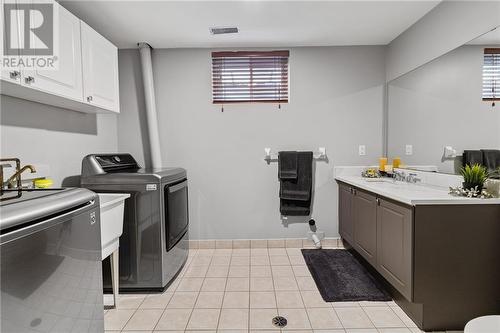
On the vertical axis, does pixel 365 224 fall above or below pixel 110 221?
below

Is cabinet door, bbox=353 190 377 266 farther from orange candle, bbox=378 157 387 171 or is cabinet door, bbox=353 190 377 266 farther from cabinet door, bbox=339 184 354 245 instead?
orange candle, bbox=378 157 387 171

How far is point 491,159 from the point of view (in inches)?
69.9

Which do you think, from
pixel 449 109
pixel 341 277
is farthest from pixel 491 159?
pixel 341 277

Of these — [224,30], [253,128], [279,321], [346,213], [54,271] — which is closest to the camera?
[54,271]

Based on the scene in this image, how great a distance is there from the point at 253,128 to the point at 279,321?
1985mm

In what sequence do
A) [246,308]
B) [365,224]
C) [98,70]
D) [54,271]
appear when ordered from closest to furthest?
[54,271] → [246,308] → [98,70] → [365,224]

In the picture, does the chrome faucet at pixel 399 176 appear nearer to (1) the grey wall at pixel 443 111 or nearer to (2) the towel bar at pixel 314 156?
(1) the grey wall at pixel 443 111

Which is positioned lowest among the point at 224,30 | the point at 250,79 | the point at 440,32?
the point at 250,79

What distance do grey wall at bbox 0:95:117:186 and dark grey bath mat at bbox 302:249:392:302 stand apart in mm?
2384

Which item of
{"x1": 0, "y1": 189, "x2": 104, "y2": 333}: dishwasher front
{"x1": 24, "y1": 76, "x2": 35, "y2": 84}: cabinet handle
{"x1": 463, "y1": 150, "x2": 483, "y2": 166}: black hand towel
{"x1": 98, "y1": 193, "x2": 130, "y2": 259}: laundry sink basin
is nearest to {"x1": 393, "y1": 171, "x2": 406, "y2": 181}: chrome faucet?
{"x1": 463, "y1": 150, "x2": 483, "y2": 166}: black hand towel

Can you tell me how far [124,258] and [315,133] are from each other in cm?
233

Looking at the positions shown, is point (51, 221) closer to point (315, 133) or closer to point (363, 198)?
point (363, 198)

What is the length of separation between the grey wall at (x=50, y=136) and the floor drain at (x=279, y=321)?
1973 mm

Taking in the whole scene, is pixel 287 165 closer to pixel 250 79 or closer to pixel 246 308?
pixel 250 79
